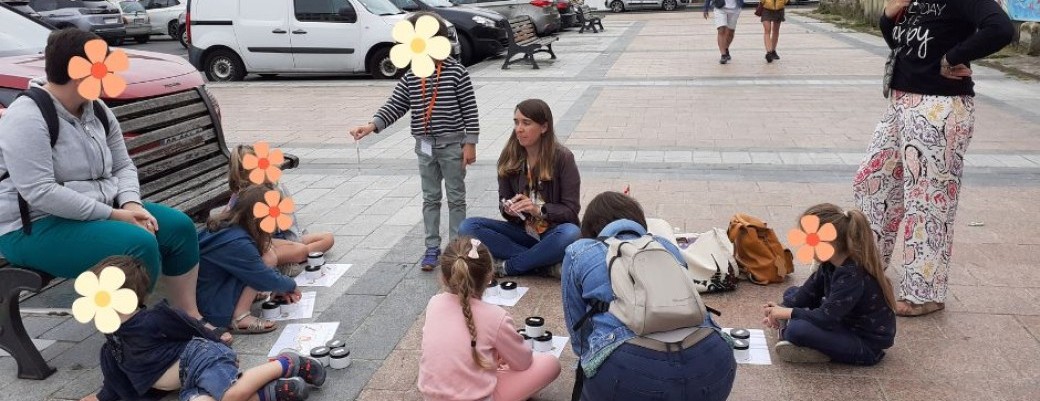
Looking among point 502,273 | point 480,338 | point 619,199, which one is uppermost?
point 619,199

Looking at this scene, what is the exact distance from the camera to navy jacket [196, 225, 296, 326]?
13.4 feet

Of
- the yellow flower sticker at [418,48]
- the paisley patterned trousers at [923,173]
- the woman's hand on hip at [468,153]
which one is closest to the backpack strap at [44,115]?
the yellow flower sticker at [418,48]

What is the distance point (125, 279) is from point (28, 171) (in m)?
0.82

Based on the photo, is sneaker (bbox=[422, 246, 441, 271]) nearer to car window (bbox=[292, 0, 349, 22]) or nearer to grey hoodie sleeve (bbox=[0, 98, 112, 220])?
grey hoodie sleeve (bbox=[0, 98, 112, 220])

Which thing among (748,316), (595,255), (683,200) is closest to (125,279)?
(595,255)

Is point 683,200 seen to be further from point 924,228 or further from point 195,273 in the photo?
point 195,273

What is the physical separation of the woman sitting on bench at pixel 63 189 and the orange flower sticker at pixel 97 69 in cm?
6

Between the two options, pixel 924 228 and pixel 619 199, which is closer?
pixel 619 199

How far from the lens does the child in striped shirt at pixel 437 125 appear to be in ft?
15.4

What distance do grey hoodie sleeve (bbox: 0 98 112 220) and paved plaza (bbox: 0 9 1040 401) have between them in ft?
2.63

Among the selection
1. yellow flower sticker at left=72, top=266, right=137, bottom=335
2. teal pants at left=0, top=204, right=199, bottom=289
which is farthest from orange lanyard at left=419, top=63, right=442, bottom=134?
yellow flower sticker at left=72, top=266, right=137, bottom=335

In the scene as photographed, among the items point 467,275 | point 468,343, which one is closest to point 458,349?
point 468,343

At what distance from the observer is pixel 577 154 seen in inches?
305

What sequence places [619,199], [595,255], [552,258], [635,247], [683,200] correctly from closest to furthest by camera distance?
[635,247]
[595,255]
[619,199]
[552,258]
[683,200]
